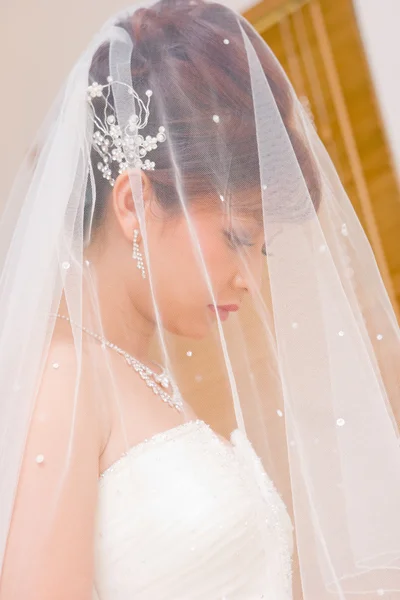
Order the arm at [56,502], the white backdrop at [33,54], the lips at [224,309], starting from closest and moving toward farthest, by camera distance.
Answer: the arm at [56,502] → the lips at [224,309] → the white backdrop at [33,54]

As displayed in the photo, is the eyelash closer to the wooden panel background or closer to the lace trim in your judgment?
the lace trim

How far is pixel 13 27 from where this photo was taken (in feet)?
7.11

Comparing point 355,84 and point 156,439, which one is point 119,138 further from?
→ point 355,84

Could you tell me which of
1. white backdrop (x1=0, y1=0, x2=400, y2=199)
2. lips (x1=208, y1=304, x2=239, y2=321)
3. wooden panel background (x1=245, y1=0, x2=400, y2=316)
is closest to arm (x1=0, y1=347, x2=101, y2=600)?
lips (x1=208, y1=304, x2=239, y2=321)

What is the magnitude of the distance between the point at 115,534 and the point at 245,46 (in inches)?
23.2

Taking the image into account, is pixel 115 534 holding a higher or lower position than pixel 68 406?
lower

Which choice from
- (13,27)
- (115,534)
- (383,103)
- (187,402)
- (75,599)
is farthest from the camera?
(13,27)

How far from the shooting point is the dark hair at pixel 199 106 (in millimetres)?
876

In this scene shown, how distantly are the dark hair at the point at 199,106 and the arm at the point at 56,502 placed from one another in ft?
0.84

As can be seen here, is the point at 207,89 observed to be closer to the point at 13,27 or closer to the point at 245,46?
the point at 245,46

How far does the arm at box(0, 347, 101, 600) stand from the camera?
708 mm

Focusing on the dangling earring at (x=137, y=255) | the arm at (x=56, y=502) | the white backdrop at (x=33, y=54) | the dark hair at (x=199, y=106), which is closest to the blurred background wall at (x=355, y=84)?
the white backdrop at (x=33, y=54)

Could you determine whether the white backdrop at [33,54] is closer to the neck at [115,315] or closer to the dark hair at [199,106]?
the dark hair at [199,106]

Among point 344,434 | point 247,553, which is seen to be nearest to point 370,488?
point 344,434
